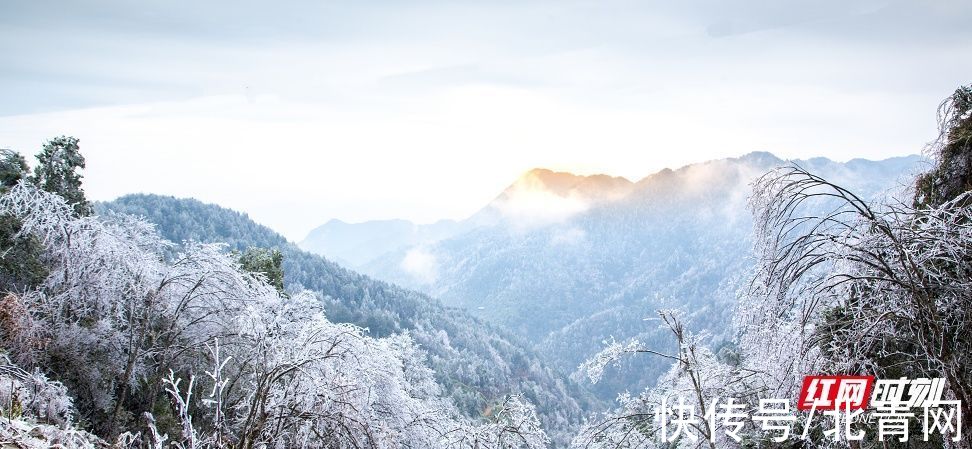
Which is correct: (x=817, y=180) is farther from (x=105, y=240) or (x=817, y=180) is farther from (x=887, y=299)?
(x=105, y=240)

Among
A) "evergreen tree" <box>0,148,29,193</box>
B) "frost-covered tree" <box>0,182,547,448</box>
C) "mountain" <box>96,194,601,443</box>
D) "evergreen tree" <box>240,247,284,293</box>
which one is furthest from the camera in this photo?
"mountain" <box>96,194,601,443</box>

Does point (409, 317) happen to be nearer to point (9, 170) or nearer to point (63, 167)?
point (63, 167)

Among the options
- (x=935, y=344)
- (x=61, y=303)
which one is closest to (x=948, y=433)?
(x=935, y=344)

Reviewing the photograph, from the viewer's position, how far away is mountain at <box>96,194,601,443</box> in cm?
9606

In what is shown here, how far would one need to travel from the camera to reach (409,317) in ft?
364

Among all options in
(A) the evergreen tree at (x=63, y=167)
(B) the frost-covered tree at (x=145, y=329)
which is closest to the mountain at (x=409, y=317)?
(A) the evergreen tree at (x=63, y=167)

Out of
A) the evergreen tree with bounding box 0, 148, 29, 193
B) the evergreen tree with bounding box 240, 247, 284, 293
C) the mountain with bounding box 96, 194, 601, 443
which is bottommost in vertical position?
the mountain with bounding box 96, 194, 601, 443

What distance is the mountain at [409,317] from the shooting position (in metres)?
96.1

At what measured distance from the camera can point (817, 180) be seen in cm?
426
